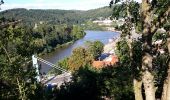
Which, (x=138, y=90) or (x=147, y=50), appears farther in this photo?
(x=138, y=90)

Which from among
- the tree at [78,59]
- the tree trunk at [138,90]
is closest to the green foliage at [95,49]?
the tree at [78,59]

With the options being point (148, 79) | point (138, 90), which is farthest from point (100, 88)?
point (148, 79)

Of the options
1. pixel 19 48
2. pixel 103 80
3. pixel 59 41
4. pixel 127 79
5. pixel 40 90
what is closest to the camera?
pixel 19 48

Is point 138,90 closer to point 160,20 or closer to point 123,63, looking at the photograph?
point 160,20

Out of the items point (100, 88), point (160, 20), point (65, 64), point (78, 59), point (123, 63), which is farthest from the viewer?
point (65, 64)

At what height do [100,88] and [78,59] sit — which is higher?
[100,88]

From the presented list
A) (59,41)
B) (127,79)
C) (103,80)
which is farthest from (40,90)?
(59,41)

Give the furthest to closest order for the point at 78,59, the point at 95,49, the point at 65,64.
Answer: the point at 95,49
the point at 65,64
the point at 78,59

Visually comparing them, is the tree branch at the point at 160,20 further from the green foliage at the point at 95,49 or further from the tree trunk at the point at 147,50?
the green foliage at the point at 95,49

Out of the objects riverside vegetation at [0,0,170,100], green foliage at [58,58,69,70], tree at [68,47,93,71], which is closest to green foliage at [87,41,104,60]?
tree at [68,47,93,71]

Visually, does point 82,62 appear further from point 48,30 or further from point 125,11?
point 48,30

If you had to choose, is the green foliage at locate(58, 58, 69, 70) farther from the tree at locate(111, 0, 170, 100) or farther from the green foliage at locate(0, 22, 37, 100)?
the tree at locate(111, 0, 170, 100)
